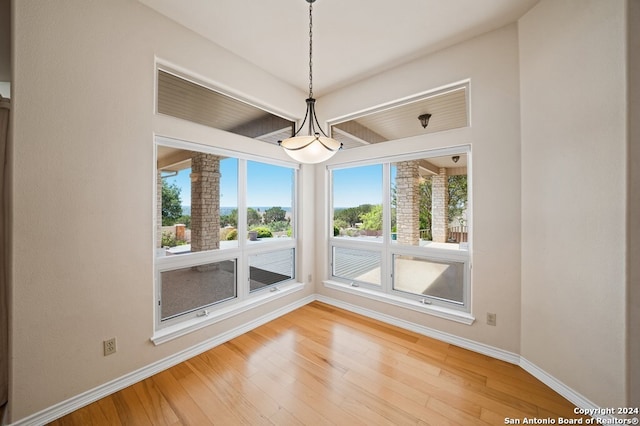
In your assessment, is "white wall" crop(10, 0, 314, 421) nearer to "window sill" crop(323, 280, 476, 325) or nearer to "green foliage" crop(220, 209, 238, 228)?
"green foliage" crop(220, 209, 238, 228)

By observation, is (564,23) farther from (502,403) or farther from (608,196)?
(502,403)

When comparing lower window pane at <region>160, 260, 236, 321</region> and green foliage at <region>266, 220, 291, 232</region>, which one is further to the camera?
green foliage at <region>266, 220, 291, 232</region>

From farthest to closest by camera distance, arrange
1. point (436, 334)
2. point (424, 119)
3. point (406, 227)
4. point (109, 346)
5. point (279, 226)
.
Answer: point (279, 226) → point (406, 227) → point (424, 119) → point (436, 334) → point (109, 346)

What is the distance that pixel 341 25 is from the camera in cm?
227

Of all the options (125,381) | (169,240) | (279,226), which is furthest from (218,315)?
(279,226)

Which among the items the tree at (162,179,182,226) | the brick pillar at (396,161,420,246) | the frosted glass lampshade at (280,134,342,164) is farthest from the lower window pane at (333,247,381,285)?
the tree at (162,179,182,226)

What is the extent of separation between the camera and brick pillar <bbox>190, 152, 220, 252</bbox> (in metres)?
2.50

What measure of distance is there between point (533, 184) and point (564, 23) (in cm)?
126

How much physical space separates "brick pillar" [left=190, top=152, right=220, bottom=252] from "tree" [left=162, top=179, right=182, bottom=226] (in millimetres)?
143


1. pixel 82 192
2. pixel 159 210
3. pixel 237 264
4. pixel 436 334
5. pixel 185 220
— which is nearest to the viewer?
pixel 82 192

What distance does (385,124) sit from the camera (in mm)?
3125

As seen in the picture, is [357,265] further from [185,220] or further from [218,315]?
[185,220]

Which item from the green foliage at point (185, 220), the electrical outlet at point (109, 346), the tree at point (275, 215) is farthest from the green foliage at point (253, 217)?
the electrical outlet at point (109, 346)

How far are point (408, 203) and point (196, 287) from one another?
2.70 meters
